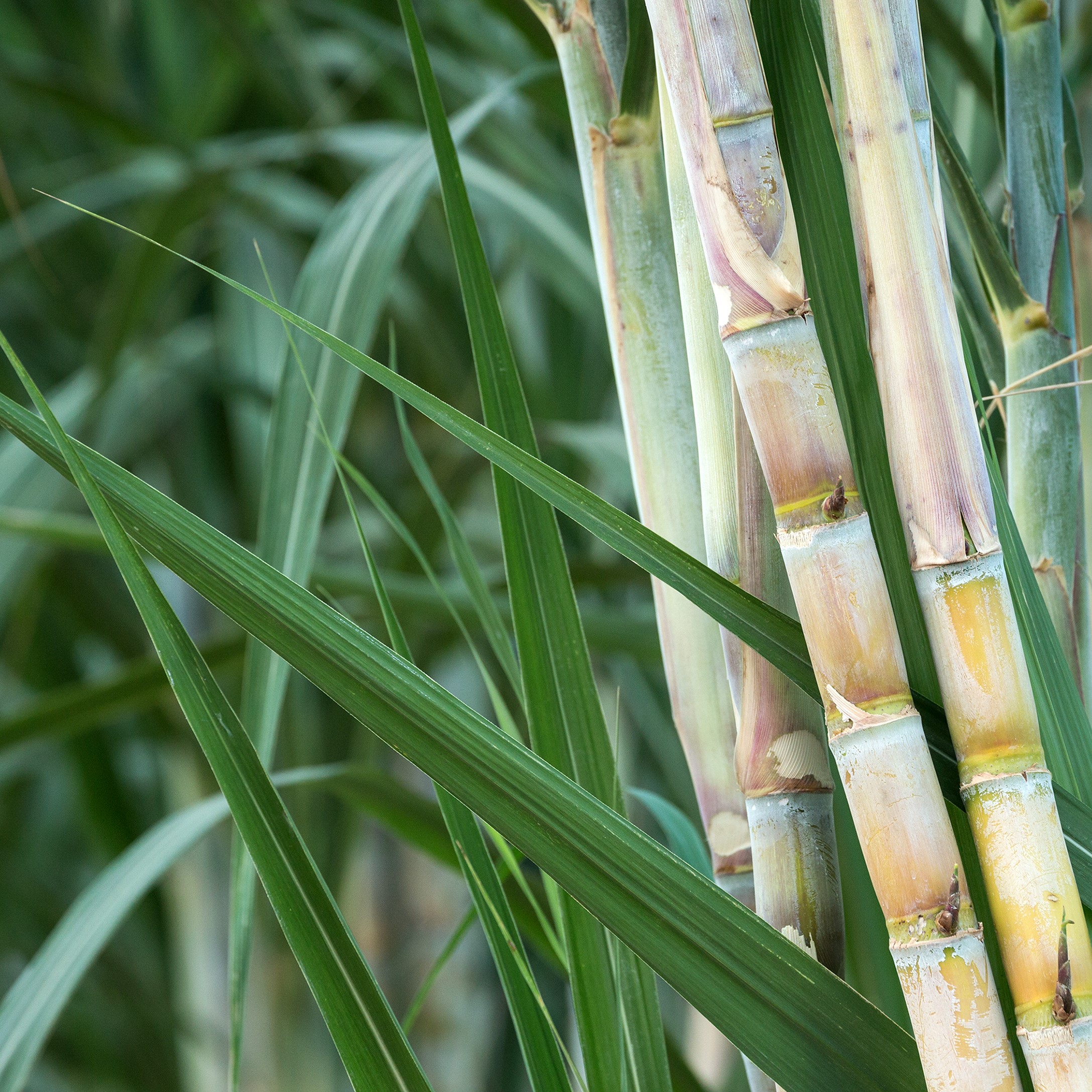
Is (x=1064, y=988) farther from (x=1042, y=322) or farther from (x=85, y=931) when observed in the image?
(x=85, y=931)

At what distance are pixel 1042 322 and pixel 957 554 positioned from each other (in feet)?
0.27

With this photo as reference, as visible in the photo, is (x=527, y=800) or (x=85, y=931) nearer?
(x=527, y=800)

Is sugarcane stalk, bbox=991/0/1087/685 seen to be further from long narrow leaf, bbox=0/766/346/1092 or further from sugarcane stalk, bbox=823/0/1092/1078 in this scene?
long narrow leaf, bbox=0/766/346/1092

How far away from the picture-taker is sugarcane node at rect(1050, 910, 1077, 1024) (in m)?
0.10

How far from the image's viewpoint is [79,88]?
1.66 feet

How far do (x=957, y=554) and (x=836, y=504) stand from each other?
1 cm

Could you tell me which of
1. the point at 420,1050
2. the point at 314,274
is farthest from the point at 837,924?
the point at 420,1050

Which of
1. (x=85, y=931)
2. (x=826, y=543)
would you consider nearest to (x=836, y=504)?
(x=826, y=543)

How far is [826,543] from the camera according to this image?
0.36ft

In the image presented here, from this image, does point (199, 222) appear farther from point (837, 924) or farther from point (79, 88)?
point (837, 924)

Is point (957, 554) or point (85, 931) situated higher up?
point (957, 554)

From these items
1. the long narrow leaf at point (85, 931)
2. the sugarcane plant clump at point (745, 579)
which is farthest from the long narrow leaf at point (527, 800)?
the long narrow leaf at point (85, 931)

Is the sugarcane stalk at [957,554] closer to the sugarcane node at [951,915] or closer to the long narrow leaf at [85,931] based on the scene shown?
the sugarcane node at [951,915]

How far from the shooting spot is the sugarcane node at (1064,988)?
10cm
